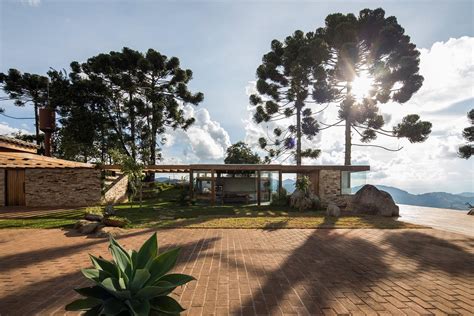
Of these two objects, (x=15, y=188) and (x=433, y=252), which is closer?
(x=433, y=252)

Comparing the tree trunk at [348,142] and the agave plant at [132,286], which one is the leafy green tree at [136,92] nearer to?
the tree trunk at [348,142]

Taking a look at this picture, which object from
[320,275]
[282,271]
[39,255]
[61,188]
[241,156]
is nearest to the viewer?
[320,275]

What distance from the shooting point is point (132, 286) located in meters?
2.17

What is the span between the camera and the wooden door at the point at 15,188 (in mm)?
15547

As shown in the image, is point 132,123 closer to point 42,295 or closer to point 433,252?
point 42,295

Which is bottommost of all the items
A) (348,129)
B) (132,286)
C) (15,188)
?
(15,188)

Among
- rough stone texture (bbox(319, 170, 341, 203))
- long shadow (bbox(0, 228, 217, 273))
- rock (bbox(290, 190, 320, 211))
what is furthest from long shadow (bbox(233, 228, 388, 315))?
rough stone texture (bbox(319, 170, 341, 203))

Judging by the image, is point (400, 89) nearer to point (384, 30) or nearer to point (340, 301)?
point (384, 30)

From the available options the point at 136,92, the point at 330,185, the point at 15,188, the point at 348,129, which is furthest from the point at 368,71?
the point at 15,188

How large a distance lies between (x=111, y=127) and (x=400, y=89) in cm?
2499

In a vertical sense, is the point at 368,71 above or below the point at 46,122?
above

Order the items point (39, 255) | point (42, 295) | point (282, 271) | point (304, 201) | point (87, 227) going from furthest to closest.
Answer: point (304, 201), point (87, 227), point (39, 255), point (282, 271), point (42, 295)

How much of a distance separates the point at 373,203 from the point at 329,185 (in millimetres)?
3601

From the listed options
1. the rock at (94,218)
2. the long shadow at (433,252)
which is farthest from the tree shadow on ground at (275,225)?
the rock at (94,218)
